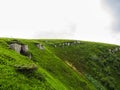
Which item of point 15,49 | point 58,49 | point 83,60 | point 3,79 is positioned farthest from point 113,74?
point 3,79

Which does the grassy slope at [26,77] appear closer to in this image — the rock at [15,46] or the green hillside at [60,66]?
the green hillside at [60,66]

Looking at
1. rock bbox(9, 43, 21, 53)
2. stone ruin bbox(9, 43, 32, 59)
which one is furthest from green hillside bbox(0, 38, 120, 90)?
rock bbox(9, 43, 21, 53)

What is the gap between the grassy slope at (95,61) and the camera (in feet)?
286

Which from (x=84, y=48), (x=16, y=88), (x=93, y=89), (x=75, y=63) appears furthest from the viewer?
(x=84, y=48)

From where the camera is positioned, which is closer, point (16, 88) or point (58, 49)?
point (16, 88)

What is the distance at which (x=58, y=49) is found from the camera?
10562cm

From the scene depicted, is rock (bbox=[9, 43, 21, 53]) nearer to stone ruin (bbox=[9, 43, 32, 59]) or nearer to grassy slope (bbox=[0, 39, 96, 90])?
stone ruin (bbox=[9, 43, 32, 59])

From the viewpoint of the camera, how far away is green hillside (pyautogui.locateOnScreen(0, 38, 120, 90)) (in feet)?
155

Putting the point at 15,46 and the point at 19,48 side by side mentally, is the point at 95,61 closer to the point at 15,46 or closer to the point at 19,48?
the point at 19,48

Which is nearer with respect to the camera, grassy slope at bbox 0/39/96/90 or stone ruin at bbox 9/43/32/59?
grassy slope at bbox 0/39/96/90

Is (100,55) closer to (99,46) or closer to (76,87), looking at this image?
(99,46)

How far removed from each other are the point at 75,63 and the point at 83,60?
7.10 metres

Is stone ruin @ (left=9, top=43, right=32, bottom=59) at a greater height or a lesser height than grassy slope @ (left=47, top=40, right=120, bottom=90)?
greater

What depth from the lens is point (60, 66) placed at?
249 feet
